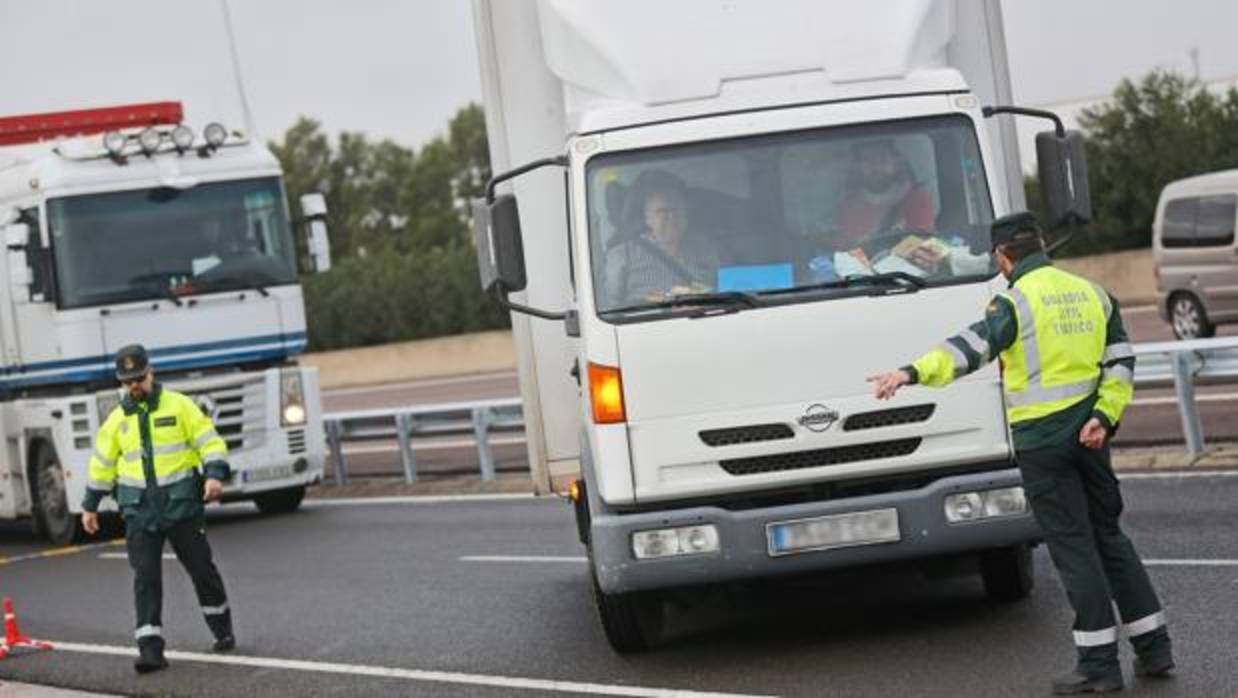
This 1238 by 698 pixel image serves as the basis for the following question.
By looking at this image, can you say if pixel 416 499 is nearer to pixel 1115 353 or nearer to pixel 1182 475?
pixel 1182 475

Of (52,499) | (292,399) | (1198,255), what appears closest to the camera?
(292,399)

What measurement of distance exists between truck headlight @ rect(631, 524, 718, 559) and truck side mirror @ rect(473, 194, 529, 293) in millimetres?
1243

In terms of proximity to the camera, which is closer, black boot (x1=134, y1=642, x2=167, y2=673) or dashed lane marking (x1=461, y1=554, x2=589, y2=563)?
black boot (x1=134, y1=642, x2=167, y2=673)

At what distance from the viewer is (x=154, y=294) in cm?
2138

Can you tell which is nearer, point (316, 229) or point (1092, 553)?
point (1092, 553)

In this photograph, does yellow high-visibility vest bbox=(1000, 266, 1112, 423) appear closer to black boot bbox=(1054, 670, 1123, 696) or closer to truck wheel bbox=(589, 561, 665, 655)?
black boot bbox=(1054, 670, 1123, 696)

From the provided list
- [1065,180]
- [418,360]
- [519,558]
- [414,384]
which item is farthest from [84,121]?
[418,360]

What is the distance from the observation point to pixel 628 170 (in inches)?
404

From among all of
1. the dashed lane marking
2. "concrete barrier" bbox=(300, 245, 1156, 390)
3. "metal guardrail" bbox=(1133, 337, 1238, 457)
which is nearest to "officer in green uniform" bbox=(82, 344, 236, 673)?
the dashed lane marking

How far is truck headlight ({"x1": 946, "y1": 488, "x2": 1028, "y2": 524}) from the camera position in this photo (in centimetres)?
991

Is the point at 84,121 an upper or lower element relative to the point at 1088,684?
upper

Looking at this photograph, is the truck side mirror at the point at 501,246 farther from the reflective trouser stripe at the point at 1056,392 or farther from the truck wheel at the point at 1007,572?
the truck wheel at the point at 1007,572

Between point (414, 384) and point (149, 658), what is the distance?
3714cm

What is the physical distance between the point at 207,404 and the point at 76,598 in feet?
15.3
